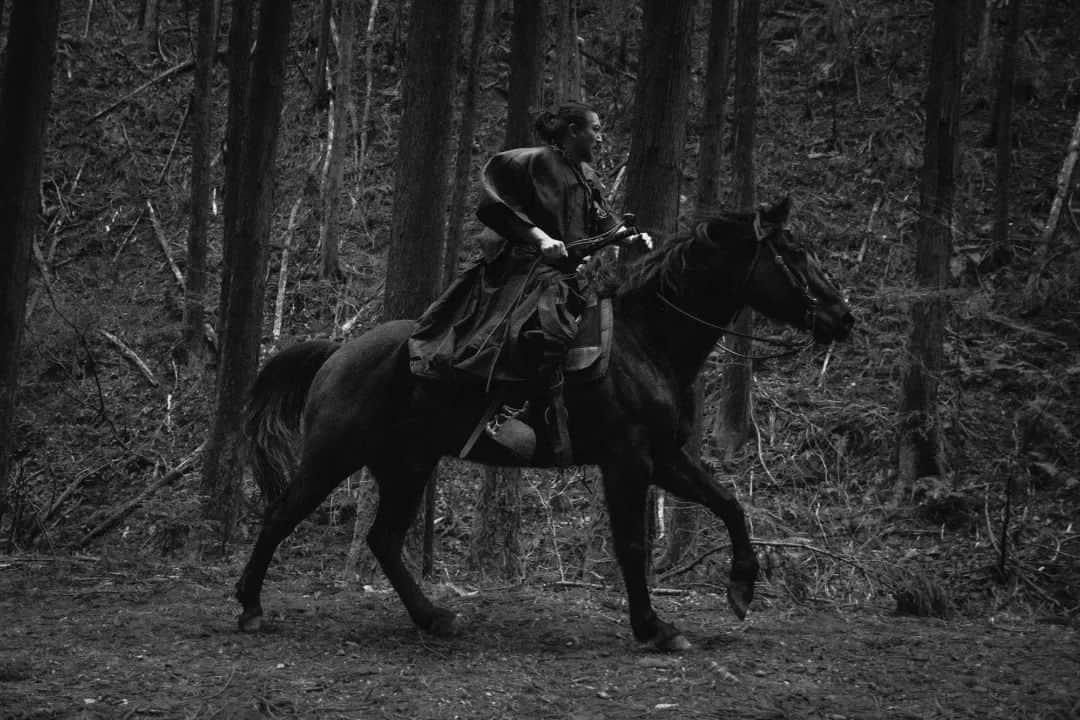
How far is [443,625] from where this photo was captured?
271 inches

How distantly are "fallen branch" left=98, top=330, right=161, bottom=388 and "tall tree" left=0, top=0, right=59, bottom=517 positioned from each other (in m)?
10.5

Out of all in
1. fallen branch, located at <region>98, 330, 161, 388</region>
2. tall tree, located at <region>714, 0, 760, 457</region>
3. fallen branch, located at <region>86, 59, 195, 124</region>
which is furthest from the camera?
fallen branch, located at <region>86, 59, 195, 124</region>

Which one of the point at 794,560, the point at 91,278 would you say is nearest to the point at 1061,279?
the point at 794,560

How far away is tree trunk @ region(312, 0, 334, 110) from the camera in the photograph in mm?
22861

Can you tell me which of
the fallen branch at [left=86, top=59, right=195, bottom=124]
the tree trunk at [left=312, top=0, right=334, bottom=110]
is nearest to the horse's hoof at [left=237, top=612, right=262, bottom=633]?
the tree trunk at [left=312, top=0, right=334, bottom=110]

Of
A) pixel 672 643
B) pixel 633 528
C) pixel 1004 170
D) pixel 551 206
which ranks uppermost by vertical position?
pixel 1004 170

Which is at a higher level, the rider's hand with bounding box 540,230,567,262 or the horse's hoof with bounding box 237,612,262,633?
the rider's hand with bounding box 540,230,567,262

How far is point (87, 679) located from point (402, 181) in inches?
203

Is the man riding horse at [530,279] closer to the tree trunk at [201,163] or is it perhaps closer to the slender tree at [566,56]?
the slender tree at [566,56]

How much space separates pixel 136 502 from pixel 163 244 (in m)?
8.61

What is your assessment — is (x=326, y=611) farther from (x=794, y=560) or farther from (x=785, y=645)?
(x=794, y=560)

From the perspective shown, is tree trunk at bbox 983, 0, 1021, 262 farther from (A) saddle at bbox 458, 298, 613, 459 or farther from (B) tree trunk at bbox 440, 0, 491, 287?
(A) saddle at bbox 458, 298, 613, 459

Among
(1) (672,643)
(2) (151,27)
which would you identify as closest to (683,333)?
(1) (672,643)

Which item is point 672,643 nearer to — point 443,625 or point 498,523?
point 443,625
